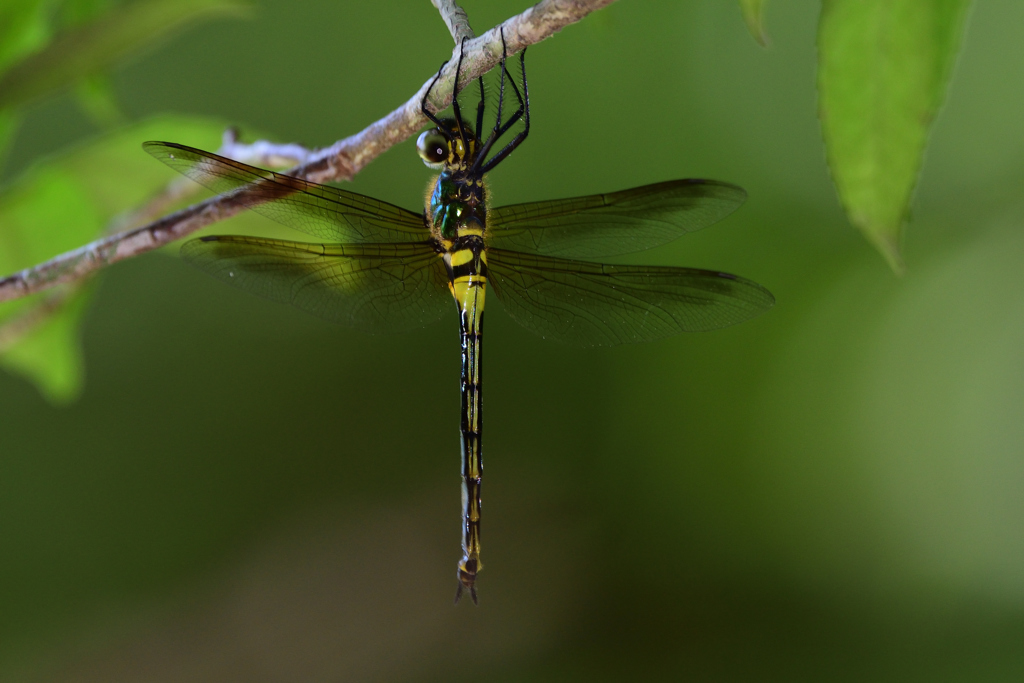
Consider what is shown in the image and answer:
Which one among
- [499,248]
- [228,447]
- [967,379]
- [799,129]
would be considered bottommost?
[228,447]

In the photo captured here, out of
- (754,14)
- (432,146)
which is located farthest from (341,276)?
(754,14)

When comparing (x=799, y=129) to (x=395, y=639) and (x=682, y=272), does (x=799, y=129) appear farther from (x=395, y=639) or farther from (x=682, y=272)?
(x=395, y=639)

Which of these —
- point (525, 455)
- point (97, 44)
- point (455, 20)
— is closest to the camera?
point (455, 20)

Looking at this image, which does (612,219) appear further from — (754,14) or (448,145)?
(754,14)

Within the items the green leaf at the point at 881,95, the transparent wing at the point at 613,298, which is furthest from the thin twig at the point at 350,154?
the transparent wing at the point at 613,298

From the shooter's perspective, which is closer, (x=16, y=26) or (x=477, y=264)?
(x=16, y=26)

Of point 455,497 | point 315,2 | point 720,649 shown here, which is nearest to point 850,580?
point 720,649
